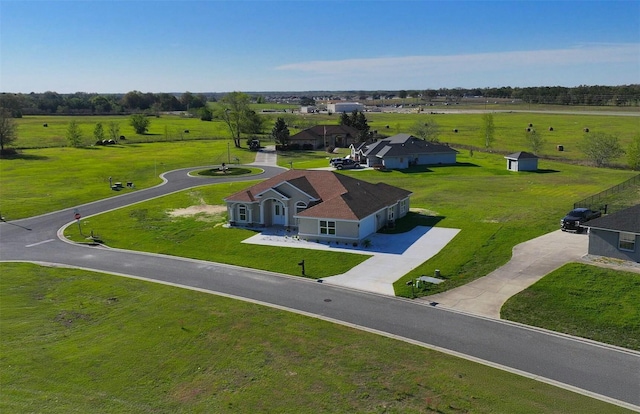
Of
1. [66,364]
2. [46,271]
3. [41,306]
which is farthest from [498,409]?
[46,271]

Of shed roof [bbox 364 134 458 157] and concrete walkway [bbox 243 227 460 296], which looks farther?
shed roof [bbox 364 134 458 157]

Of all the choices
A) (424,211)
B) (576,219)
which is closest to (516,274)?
(576,219)

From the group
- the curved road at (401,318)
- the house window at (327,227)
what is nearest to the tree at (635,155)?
the house window at (327,227)

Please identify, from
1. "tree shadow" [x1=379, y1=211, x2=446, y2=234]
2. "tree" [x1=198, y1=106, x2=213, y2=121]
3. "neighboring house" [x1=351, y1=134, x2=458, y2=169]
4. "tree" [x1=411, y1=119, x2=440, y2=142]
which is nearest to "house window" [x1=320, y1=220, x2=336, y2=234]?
"tree shadow" [x1=379, y1=211, x2=446, y2=234]

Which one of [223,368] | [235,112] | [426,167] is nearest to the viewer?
[223,368]

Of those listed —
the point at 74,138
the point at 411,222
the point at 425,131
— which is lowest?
the point at 411,222

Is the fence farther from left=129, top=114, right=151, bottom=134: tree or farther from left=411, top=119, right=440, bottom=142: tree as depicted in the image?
left=129, top=114, right=151, bottom=134: tree

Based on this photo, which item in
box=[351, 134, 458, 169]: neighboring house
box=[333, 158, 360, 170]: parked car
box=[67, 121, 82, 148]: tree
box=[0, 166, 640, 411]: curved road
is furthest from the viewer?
box=[67, 121, 82, 148]: tree

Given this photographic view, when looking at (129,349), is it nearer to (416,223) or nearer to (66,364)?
(66,364)

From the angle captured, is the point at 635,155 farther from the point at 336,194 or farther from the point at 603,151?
the point at 336,194
